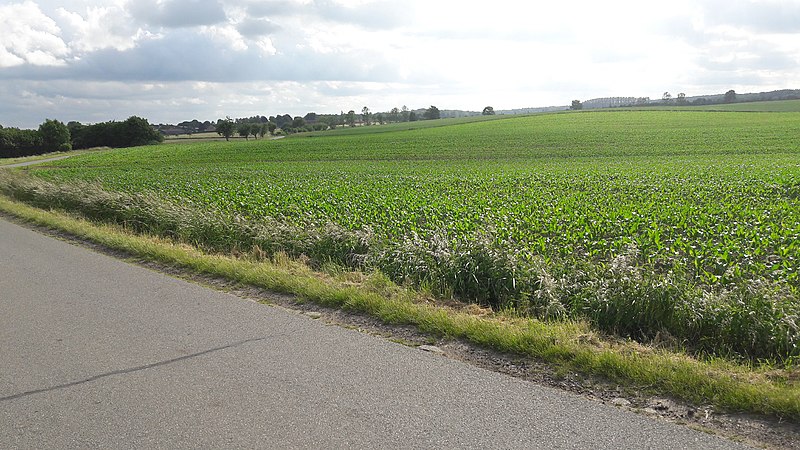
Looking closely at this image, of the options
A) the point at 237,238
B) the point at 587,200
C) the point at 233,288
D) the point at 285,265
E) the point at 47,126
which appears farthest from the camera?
the point at 47,126

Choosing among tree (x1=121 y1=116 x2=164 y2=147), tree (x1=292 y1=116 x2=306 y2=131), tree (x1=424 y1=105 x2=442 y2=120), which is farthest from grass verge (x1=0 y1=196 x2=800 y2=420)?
tree (x1=424 y1=105 x2=442 y2=120)

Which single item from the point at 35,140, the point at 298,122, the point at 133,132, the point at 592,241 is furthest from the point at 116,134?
the point at 592,241

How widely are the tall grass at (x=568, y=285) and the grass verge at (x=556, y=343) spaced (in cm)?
53

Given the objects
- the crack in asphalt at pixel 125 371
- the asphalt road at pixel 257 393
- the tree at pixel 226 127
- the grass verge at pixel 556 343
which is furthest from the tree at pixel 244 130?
the crack in asphalt at pixel 125 371

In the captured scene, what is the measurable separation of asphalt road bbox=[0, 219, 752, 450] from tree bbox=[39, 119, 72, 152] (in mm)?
103524

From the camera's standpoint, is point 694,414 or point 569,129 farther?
point 569,129

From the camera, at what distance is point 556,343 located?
17.1 feet

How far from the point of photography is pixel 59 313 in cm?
698

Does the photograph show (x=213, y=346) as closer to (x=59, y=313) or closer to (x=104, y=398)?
(x=104, y=398)

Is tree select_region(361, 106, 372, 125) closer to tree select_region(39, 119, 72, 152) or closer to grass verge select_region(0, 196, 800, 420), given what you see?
tree select_region(39, 119, 72, 152)

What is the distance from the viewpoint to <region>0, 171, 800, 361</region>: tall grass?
5.44 m

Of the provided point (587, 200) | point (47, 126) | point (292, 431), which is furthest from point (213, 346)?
point (47, 126)

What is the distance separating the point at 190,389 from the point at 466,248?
4.53 m

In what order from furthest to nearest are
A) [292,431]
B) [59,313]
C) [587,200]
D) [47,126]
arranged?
1. [47,126]
2. [587,200]
3. [59,313]
4. [292,431]
